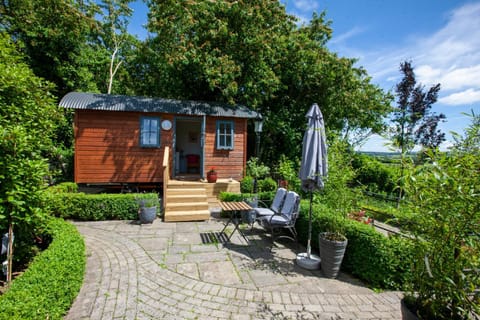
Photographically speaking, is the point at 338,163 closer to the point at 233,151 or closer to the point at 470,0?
the point at 470,0

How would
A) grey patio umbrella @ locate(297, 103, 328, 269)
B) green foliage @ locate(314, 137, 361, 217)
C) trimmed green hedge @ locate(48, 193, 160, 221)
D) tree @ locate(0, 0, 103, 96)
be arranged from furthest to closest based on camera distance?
tree @ locate(0, 0, 103, 96) < trimmed green hedge @ locate(48, 193, 160, 221) < grey patio umbrella @ locate(297, 103, 328, 269) < green foliage @ locate(314, 137, 361, 217)

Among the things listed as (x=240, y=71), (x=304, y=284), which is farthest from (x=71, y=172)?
(x=304, y=284)

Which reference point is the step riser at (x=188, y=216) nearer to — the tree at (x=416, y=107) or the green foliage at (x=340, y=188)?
the green foliage at (x=340, y=188)

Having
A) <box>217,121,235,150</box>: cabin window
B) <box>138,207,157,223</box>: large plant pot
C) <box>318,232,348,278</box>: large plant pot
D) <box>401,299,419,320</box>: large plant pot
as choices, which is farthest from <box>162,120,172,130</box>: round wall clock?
<box>401,299,419,320</box>: large plant pot

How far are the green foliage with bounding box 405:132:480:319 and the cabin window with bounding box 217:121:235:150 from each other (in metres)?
7.32

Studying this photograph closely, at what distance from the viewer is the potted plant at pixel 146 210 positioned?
5785 mm

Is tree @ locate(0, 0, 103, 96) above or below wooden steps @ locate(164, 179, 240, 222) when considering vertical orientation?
above

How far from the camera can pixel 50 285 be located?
7.47 ft

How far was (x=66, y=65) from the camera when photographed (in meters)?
12.8

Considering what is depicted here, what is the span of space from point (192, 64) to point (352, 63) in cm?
835

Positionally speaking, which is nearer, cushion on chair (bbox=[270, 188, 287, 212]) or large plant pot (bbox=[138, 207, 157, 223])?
cushion on chair (bbox=[270, 188, 287, 212])

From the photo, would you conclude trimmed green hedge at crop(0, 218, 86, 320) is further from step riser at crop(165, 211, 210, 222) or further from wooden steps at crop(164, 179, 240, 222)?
wooden steps at crop(164, 179, 240, 222)

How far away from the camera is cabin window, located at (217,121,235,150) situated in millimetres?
9031

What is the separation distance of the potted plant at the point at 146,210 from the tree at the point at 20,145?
277 cm
